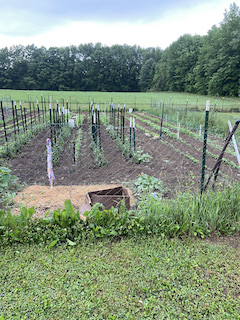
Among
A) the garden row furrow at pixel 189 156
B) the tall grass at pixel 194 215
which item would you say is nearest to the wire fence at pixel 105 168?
the garden row furrow at pixel 189 156

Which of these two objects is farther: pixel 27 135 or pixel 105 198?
pixel 27 135

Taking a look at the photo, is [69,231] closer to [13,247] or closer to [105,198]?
[13,247]

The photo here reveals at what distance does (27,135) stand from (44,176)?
349 centimetres

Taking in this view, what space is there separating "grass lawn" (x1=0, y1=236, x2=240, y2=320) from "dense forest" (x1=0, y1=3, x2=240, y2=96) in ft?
121

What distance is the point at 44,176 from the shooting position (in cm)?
548

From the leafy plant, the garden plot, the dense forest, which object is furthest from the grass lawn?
the dense forest

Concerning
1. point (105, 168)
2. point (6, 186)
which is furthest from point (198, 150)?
point (6, 186)

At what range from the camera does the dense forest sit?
113 ft

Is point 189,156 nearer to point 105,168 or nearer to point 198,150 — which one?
point 198,150

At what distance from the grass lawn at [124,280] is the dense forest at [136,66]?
36.9 meters

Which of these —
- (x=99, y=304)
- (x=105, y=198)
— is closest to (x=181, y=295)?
(x=99, y=304)

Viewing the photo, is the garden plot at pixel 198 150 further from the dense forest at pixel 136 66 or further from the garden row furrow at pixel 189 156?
the dense forest at pixel 136 66

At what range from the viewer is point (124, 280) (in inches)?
88.0

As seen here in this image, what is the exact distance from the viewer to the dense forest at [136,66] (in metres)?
34.6
